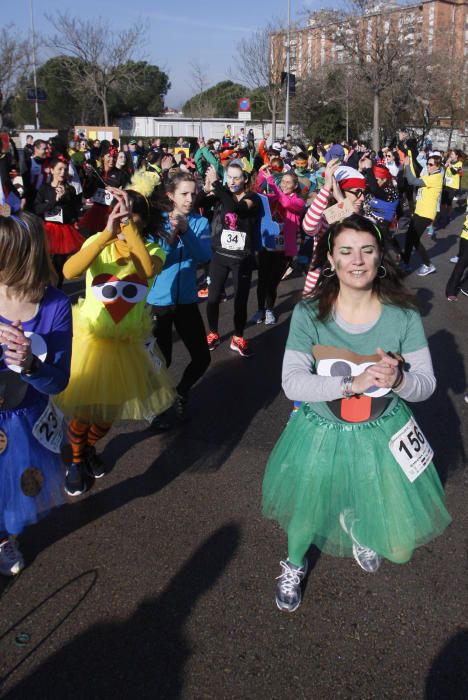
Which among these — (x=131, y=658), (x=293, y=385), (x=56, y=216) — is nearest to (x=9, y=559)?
(x=131, y=658)

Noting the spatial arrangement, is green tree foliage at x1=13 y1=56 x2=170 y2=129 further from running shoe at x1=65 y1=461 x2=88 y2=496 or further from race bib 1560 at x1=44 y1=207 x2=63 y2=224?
running shoe at x1=65 y1=461 x2=88 y2=496

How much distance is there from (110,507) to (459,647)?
2.15 metres

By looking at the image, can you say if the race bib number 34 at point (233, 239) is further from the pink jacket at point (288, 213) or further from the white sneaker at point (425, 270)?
the white sneaker at point (425, 270)

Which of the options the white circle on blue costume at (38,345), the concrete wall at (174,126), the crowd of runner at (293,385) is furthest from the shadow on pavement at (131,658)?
the concrete wall at (174,126)

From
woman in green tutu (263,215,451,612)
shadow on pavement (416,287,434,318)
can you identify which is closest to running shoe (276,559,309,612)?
woman in green tutu (263,215,451,612)

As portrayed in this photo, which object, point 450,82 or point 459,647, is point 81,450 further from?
point 450,82

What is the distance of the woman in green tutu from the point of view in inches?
104

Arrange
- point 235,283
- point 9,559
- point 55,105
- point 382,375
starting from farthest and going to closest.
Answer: point 55,105 < point 235,283 < point 9,559 < point 382,375

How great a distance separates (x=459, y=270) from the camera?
28.8ft

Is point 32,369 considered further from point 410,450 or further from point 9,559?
point 410,450

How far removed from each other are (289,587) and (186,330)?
2.52m

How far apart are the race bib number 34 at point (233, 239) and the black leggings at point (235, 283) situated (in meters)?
0.13

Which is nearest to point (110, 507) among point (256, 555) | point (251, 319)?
point (256, 555)

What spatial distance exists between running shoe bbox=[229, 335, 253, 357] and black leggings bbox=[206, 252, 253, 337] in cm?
6
